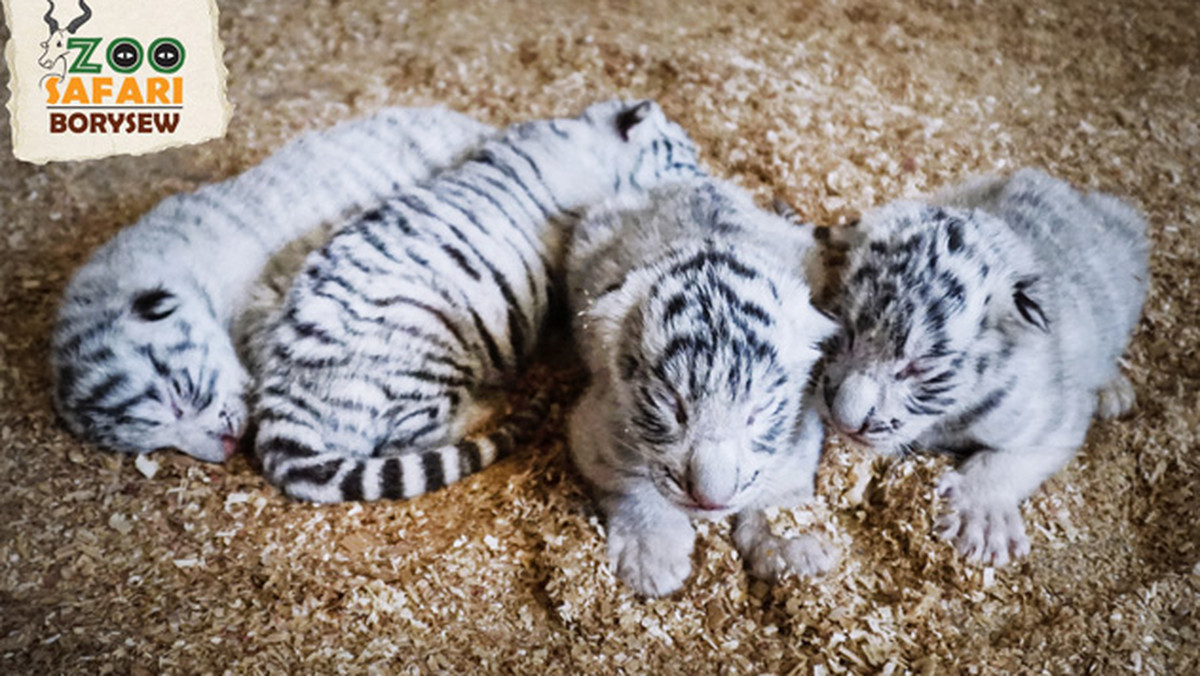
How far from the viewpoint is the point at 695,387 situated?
220 cm

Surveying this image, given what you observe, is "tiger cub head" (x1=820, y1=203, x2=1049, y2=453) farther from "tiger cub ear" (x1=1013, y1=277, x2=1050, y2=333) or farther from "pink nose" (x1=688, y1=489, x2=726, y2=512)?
"pink nose" (x1=688, y1=489, x2=726, y2=512)

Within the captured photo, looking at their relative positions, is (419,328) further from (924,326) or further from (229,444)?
(924,326)

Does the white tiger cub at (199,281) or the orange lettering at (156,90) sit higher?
the orange lettering at (156,90)

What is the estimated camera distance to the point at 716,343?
221cm

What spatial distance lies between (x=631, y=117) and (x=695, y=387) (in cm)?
167

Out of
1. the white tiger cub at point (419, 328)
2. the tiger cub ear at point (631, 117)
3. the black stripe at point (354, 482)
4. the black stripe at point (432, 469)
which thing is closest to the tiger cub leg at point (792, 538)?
the white tiger cub at point (419, 328)

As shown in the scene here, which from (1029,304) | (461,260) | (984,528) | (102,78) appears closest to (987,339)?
(1029,304)

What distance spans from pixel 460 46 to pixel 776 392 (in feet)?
9.51

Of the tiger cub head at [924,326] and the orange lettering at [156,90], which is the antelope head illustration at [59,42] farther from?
the tiger cub head at [924,326]

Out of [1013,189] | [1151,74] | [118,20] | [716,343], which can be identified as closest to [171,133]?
[118,20]

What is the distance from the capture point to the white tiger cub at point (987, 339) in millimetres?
2385

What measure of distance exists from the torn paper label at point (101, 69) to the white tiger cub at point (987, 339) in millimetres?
1884

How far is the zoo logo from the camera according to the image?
2336 millimetres

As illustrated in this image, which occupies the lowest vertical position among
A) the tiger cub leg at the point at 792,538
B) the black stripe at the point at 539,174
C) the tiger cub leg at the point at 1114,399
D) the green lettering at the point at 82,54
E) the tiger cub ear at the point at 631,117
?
the tiger cub leg at the point at 792,538
